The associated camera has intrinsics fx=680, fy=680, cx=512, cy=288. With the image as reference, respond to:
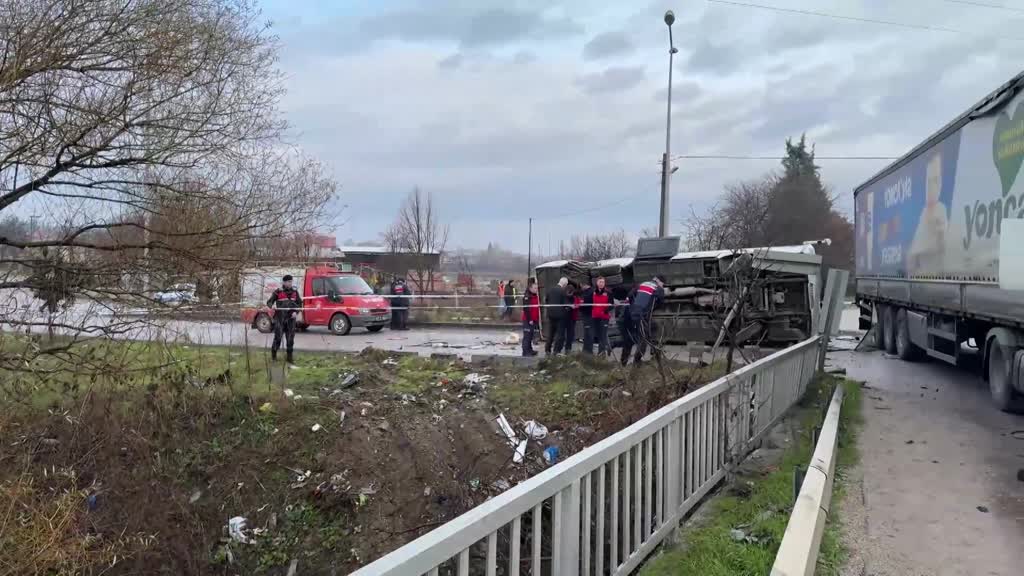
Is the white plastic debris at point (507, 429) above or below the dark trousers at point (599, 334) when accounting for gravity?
below

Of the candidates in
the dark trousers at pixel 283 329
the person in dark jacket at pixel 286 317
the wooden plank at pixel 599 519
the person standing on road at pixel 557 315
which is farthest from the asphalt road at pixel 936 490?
the dark trousers at pixel 283 329

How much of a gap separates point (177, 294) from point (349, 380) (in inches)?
138

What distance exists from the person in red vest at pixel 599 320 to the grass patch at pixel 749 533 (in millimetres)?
6709

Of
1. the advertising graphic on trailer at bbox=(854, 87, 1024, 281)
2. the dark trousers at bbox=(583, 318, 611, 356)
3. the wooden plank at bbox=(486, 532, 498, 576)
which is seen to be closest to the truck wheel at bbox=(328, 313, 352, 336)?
the dark trousers at bbox=(583, 318, 611, 356)

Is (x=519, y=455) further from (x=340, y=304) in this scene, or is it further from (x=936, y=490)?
(x=340, y=304)

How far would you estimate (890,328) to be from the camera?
14.7 metres

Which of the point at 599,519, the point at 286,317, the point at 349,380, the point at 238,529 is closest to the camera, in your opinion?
the point at 599,519

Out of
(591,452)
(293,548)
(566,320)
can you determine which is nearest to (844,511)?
(591,452)

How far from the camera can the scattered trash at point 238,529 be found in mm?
7291

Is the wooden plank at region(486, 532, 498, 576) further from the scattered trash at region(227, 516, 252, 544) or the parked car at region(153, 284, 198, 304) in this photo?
the parked car at region(153, 284, 198, 304)

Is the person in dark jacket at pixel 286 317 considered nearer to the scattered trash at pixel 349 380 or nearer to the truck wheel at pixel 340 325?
the scattered trash at pixel 349 380

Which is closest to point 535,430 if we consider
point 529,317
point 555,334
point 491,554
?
point 529,317

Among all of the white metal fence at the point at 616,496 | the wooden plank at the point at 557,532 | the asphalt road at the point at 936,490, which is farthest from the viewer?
the asphalt road at the point at 936,490

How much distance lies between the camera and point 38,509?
20.1 ft
